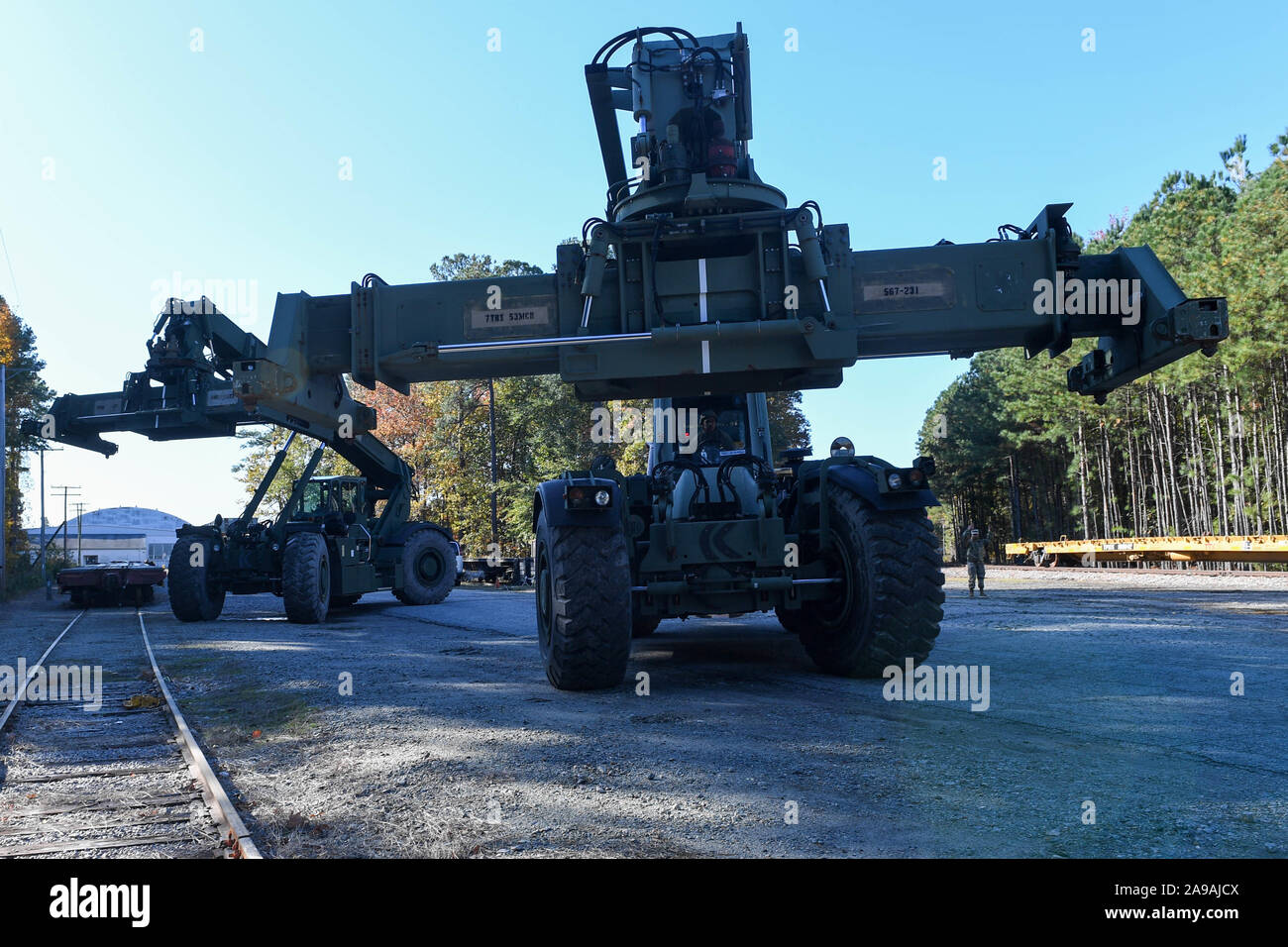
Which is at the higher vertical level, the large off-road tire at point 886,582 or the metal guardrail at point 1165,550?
the large off-road tire at point 886,582

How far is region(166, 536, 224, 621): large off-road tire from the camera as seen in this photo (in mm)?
15523

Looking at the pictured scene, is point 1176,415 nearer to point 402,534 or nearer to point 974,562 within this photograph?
point 974,562

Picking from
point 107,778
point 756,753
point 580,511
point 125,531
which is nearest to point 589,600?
point 580,511

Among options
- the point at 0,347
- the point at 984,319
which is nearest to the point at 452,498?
the point at 0,347

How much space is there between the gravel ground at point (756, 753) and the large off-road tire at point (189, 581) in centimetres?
596

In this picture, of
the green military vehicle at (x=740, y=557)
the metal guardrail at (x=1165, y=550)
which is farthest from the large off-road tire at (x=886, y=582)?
the metal guardrail at (x=1165, y=550)

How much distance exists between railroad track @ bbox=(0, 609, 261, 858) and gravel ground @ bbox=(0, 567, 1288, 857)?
202 millimetres

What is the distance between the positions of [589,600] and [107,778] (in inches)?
123

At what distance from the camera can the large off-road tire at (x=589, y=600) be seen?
6473 millimetres

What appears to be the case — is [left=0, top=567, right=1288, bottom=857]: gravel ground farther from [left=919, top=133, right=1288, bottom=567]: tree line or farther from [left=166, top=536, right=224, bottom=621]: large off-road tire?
[left=919, top=133, right=1288, bottom=567]: tree line

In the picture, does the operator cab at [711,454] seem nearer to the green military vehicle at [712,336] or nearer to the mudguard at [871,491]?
the green military vehicle at [712,336]

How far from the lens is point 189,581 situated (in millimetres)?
15578

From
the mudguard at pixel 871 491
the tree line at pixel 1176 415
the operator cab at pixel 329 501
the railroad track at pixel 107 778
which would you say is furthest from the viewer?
the tree line at pixel 1176 415
